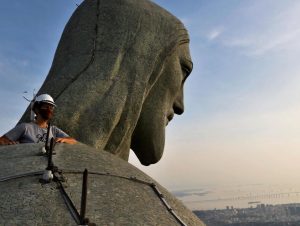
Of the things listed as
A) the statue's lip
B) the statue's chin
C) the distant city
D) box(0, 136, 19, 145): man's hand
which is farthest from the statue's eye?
the distant city

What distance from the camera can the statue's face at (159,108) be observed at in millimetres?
6902

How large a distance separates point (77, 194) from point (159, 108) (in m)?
4.21

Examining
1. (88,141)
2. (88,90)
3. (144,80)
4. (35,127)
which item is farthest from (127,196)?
(144,80)

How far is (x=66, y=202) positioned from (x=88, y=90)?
3262mm

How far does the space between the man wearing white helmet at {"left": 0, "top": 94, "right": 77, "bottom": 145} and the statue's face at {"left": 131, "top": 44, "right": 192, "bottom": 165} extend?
2.70 m

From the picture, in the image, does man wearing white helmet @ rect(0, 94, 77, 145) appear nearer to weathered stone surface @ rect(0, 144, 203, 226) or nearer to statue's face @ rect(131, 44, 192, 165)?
weathered stone surface @ rect(0, 144, 203, 226)

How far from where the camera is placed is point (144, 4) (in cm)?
720

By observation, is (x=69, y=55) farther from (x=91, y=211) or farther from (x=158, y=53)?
(x=91, y=211)

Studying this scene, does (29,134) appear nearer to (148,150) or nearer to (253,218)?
(148,150)

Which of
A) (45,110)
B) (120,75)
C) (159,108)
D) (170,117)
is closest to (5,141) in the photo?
(45,110)

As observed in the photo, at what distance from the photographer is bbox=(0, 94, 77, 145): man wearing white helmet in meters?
4.14

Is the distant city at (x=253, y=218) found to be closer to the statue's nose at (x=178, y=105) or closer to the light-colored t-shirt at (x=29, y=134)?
the statue's nose at (x=178, y=105)

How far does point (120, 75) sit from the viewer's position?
6.29 meters

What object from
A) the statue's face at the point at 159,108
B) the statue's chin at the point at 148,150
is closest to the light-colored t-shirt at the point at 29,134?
the statue's face at the point at 159,108
